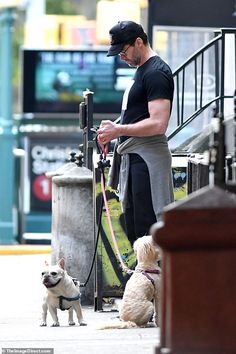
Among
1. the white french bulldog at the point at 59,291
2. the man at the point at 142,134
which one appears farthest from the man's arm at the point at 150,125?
the white french bulldog at the point at 59,291

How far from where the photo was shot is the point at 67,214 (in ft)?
34.8

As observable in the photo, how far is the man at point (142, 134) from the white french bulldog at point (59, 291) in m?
0.64

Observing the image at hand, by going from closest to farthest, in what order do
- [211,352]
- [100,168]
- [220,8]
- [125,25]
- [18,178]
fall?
[211,352]
[125,25]
[100,168]
[220,8]
[18,178]

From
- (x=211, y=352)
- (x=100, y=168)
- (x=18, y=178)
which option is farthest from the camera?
(x=18, y=178)

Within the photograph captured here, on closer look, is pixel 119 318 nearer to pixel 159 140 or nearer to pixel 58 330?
pixel 58 330

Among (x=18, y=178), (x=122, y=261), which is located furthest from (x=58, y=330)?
(x=18, y=178)

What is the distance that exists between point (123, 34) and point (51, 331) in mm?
2142

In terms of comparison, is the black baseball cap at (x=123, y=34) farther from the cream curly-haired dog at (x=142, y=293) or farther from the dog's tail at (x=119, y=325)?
the dog's tail at (x=119, y=325)

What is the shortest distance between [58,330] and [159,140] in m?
1.54

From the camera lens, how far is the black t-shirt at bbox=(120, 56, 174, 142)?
8359mm

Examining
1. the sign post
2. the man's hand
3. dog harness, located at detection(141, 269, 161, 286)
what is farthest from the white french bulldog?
the sign post

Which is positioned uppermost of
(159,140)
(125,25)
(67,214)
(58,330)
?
(125,25)

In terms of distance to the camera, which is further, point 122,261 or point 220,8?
point 220,8

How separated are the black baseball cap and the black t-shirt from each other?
0.20 meters
